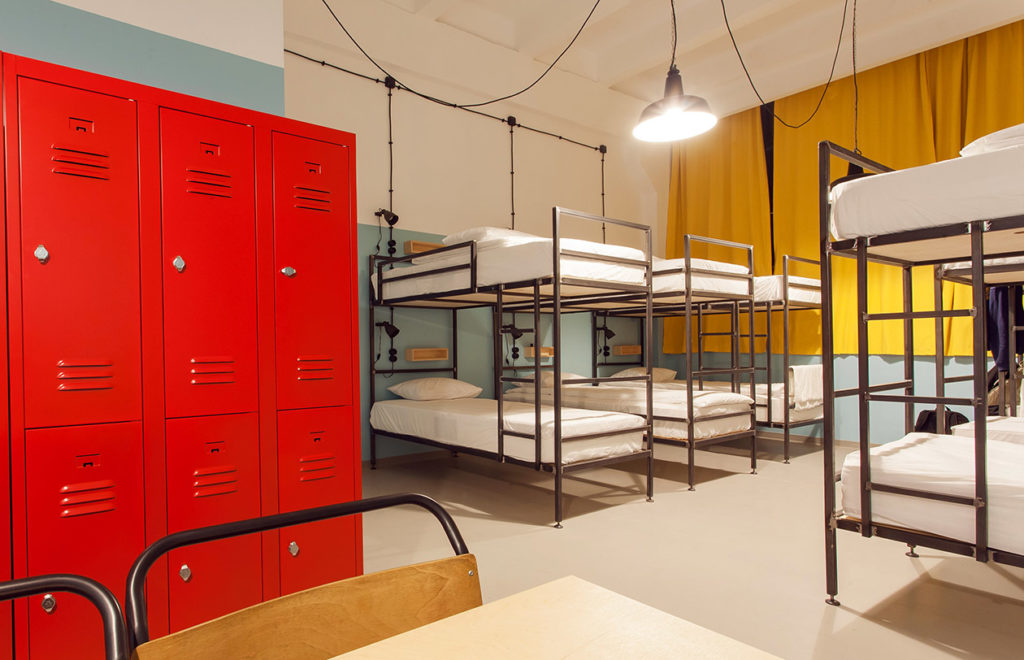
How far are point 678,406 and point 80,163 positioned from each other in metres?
3.97

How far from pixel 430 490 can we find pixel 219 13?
3331 mm

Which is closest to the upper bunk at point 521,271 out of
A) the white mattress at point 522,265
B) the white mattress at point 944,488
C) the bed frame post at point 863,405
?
the white mattress at point 522,265

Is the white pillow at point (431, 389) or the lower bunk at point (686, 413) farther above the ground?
the white pillow at point (431, 389)

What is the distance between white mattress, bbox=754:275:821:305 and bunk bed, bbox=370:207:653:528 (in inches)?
60.4

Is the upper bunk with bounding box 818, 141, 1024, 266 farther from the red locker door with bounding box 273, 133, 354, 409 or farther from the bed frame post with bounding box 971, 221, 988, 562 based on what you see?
the red locker door with bounding box 273, 133, 354, 409

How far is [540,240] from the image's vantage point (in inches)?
145

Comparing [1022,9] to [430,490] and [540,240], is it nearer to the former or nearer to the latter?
[540,240]

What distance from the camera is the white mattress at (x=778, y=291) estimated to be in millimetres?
5301

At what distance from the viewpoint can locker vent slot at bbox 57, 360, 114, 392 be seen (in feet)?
6.35

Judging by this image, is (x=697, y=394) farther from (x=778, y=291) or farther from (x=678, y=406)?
(x=778, y=291)

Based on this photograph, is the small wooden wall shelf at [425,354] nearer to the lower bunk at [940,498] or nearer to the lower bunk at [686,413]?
the lower bunk at [686,413]

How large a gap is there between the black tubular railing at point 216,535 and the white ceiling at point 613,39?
4.69 meters

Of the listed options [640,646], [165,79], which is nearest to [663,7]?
[165,79]

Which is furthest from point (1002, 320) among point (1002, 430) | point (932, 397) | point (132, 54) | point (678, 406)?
point (132, 54)
